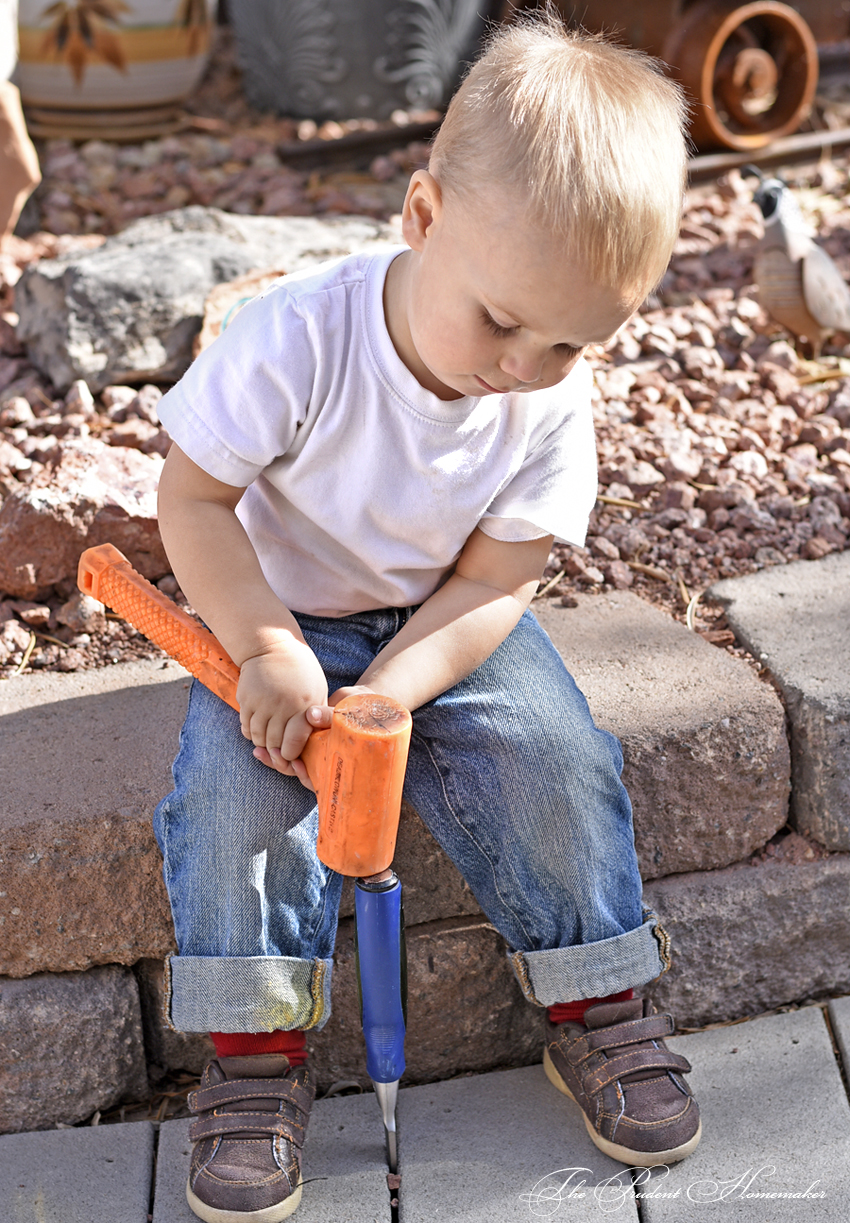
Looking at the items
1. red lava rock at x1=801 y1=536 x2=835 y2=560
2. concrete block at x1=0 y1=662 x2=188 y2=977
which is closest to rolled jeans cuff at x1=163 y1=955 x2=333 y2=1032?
concrete block at x1=0 y1=662 x2=188 y2=977

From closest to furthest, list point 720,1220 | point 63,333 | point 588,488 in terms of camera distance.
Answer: point 720,1220
point 588,488
point 63,333

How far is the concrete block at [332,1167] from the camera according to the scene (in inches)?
50.1

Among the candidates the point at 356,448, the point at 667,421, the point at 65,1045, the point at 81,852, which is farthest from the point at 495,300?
the point at 667,421

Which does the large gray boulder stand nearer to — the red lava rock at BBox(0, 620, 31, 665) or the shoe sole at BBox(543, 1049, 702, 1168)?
the red lava rock at BBox(0, 620, 31, 665)

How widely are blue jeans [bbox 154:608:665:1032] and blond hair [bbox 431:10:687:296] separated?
0.50m

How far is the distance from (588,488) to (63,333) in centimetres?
114

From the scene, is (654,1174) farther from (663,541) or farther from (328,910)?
(663,541)

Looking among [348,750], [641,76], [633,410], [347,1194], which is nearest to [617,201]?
[641,76]

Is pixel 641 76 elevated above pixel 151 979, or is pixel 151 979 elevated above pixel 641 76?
pixel 641 76

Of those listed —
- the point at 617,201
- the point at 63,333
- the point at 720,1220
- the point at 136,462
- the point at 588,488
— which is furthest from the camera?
the point at 63,333

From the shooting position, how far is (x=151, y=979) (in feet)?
4.73

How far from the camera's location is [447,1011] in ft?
4.88

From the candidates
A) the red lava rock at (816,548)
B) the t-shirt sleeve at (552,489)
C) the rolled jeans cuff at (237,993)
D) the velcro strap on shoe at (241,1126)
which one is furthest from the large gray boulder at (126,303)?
the velcro strap on shoe at (241,1126)

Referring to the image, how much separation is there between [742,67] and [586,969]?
278 centimetres
